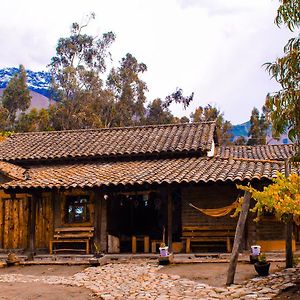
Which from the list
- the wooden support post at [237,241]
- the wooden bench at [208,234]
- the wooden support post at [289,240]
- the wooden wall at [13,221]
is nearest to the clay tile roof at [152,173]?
the wooden wall at [13,221]

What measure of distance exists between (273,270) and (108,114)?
35241 millimetres

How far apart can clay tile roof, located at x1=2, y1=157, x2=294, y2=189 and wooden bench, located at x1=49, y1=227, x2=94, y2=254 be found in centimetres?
201

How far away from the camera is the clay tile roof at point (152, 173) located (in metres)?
15.1

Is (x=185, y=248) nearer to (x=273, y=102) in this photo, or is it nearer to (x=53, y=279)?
(x=53, y=279)

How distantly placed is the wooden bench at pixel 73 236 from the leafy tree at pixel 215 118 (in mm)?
35392

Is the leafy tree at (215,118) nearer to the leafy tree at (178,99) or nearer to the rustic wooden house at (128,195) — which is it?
the leafy tree at (178,99)

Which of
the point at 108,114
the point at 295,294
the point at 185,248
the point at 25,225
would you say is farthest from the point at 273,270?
the point at 108,114

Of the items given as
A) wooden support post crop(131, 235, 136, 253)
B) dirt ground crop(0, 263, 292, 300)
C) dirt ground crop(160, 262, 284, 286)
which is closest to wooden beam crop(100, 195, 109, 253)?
wooden support post crop(131, 235, 136, 253)

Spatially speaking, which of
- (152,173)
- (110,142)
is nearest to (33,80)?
(110,142)

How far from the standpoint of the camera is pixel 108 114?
45750 millimetres

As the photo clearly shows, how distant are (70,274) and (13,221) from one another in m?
5.60

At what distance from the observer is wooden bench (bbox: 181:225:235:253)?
16188mm

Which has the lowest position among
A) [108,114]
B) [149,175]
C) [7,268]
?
[7,268]

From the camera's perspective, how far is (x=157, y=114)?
4866cm
